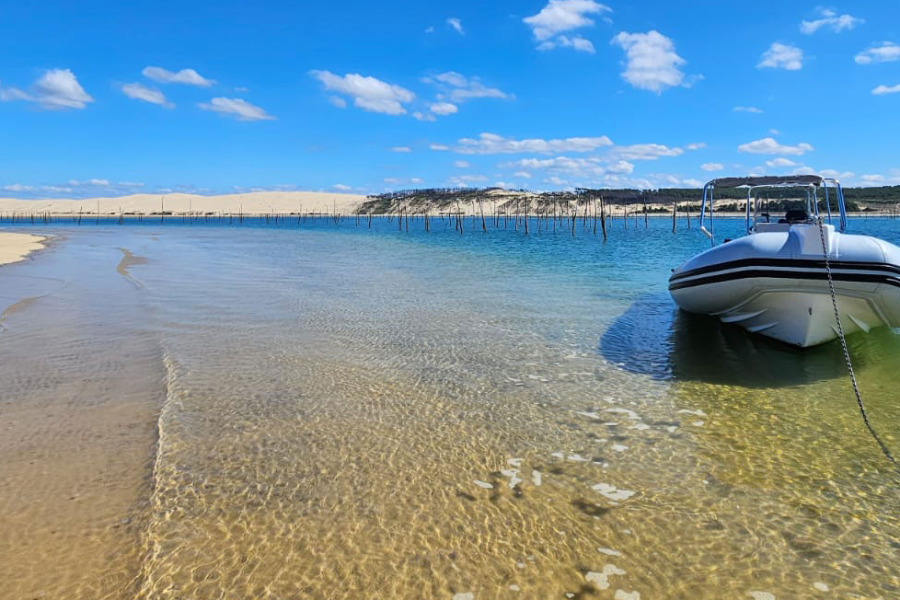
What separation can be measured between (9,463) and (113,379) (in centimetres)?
210

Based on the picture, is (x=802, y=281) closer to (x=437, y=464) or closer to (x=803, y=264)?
(x=803, y=264)

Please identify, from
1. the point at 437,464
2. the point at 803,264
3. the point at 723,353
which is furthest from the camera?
the point at 723,353

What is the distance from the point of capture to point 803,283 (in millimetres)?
7414

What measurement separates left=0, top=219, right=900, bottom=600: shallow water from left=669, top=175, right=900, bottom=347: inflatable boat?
1.61ft

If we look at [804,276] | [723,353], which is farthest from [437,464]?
[804,276]

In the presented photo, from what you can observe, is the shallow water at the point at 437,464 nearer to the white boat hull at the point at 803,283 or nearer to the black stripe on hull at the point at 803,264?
the white boat hull at the point at 803,283

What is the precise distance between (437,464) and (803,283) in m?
6.07

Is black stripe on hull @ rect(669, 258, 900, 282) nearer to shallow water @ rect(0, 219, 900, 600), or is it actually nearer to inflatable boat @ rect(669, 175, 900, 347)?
inflatable boat @ rect(669, 175, 900, 347)

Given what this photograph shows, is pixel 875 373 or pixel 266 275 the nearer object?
pixel 875 373

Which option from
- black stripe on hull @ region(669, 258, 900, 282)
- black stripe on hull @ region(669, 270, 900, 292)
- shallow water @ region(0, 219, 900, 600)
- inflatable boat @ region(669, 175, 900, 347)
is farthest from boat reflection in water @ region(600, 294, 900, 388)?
black stripe on hull @ region(669, 258, 900, 282)

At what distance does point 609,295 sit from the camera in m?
13.9

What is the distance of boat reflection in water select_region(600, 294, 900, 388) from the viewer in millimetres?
6941

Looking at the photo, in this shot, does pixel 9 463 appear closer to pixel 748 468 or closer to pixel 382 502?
pixel 382 502

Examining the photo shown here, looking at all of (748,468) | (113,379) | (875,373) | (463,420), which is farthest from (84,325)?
(875,373)
